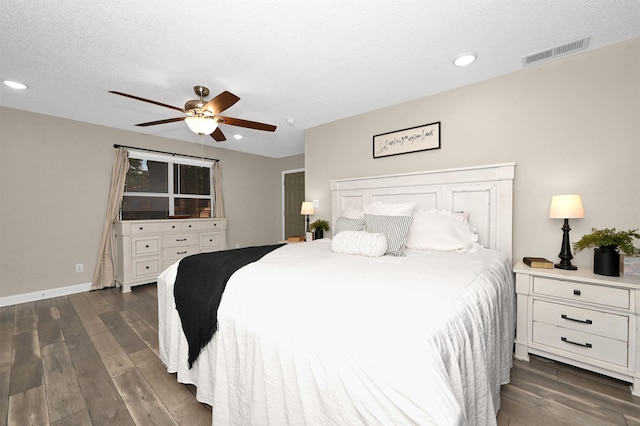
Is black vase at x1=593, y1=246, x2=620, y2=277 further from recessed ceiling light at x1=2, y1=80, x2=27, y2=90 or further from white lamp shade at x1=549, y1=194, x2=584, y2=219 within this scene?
recessed ceiling light at x1=2, y1=80, x2=27, y2=90

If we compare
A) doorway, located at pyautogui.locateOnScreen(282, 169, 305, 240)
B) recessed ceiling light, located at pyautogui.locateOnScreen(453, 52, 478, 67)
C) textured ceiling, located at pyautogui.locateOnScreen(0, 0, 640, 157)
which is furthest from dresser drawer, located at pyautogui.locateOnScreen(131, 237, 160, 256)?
recessed ceiling light, located at pyautogui.locateOnScreen(453, 52, 478, 67)

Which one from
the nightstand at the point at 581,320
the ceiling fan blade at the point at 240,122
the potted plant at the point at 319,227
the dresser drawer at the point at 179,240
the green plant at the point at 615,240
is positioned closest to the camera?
the nightstand at the point at 581,320

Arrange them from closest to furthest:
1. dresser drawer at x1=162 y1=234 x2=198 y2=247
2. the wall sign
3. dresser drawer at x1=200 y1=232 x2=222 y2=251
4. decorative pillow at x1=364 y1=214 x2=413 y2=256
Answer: decorative pillow at x1=364 y1=214 x2=413 y2=256, the wall sign, dresser drawer at x1=162 y1=234 x2=198 y2=247, dresser drawer at x1=200 y1=232 x2=222 y2=251

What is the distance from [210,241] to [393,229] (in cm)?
373

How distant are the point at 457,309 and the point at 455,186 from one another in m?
1.99

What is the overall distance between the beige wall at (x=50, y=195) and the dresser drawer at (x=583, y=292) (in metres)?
5.44

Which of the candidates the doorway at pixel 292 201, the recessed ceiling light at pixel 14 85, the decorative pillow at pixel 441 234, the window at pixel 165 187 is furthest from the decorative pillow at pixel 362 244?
the window at pixel 165 187

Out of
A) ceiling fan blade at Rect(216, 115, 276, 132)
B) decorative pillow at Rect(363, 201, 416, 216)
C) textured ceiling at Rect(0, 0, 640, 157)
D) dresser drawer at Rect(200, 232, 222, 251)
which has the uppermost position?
textured ceiling at Rect(0, 0, 640, 157)

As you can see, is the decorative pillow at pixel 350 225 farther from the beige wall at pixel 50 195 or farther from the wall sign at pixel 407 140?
the beige wall at pixel 50 195

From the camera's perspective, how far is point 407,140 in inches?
123

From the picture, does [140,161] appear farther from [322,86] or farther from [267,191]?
[322,86]

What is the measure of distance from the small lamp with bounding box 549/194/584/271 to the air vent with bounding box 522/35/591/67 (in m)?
1.19

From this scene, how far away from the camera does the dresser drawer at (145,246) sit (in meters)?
3.87

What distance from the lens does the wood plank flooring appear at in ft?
4.86
